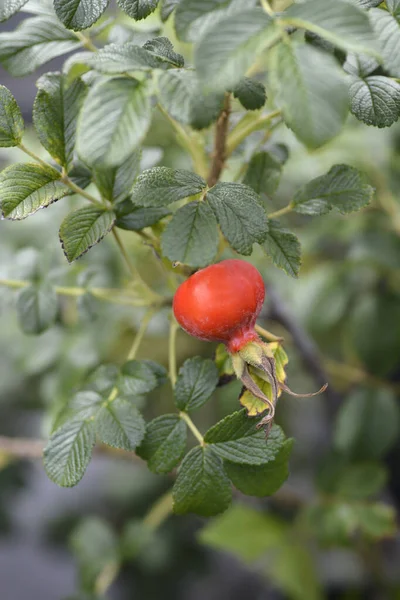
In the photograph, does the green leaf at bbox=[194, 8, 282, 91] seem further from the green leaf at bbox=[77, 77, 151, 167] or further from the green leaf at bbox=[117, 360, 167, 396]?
the green leaf at bbox=[117, 360, 167, 396]

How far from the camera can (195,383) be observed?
1.79 feet

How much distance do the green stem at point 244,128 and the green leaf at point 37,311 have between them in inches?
10.7

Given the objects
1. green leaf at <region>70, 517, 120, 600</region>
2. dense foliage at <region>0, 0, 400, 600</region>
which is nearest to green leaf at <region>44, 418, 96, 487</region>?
dense foliage at <region>0, 0, 400, 600</region>

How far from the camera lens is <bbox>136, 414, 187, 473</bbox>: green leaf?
1.75ft

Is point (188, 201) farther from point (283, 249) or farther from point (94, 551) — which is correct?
point (94, 551)

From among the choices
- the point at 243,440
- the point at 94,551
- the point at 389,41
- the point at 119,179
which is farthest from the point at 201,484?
the point at 94,551

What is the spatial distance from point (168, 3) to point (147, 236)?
0.19 m

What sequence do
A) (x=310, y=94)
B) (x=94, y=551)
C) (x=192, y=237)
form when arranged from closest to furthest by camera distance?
(x=310, y=94) < (x=192, y=237) < (x=94, y=551)

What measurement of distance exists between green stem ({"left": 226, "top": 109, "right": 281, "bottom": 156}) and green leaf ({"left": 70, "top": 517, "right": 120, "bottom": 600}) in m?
0.65

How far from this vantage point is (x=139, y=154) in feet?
1.66

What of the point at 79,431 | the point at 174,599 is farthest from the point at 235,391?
the point at 174,599

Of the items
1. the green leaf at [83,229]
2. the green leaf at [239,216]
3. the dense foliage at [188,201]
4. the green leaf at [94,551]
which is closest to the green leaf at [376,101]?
the dense foliage at [188,201]

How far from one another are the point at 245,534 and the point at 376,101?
0.85 m

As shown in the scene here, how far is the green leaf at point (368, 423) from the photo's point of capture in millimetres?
998
